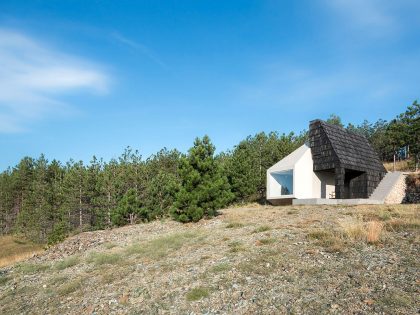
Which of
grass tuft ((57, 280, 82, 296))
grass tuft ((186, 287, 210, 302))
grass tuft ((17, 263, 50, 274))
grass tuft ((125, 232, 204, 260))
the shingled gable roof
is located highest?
the shingled gable roof

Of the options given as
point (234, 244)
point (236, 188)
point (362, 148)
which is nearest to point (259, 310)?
point (234, 244)

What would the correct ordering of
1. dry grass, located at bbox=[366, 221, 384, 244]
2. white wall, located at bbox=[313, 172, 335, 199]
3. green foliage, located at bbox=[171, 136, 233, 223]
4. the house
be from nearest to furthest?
1. dry grass, located at bbox=[366, 221, 384, 244]
2. green foliage, located at bbox=[171, 136, 233, 223]
3. the house
4. white wall, located at bbox=[313, 172, 335, 199]

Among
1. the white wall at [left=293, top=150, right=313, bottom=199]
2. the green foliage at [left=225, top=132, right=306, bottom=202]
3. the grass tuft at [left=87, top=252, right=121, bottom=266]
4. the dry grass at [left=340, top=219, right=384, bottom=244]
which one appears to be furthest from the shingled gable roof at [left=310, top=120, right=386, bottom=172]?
the grass tuft at [left=87, top=252, right=121, bottom=266]

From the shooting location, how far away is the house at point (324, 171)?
3114 centimetres

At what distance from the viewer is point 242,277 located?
902 centimetres

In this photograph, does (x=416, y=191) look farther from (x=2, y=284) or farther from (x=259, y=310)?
(x=2, y=284)

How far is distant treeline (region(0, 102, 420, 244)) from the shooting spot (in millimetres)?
23000

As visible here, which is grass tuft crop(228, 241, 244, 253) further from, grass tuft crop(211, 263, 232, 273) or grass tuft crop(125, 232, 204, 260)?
grass tuft crop(125, 232, 204, 260)

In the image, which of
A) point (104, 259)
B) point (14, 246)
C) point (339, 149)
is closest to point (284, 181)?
point (339, 149)

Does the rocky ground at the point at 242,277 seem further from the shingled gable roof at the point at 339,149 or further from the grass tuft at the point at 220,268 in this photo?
the shingled gable roof at the point at 339,149

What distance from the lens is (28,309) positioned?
9.19m

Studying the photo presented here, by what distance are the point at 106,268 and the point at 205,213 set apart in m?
11.6

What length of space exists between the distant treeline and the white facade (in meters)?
2.95

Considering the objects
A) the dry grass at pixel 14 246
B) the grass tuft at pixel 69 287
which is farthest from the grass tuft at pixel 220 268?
the dry grass at pixel 14 246
